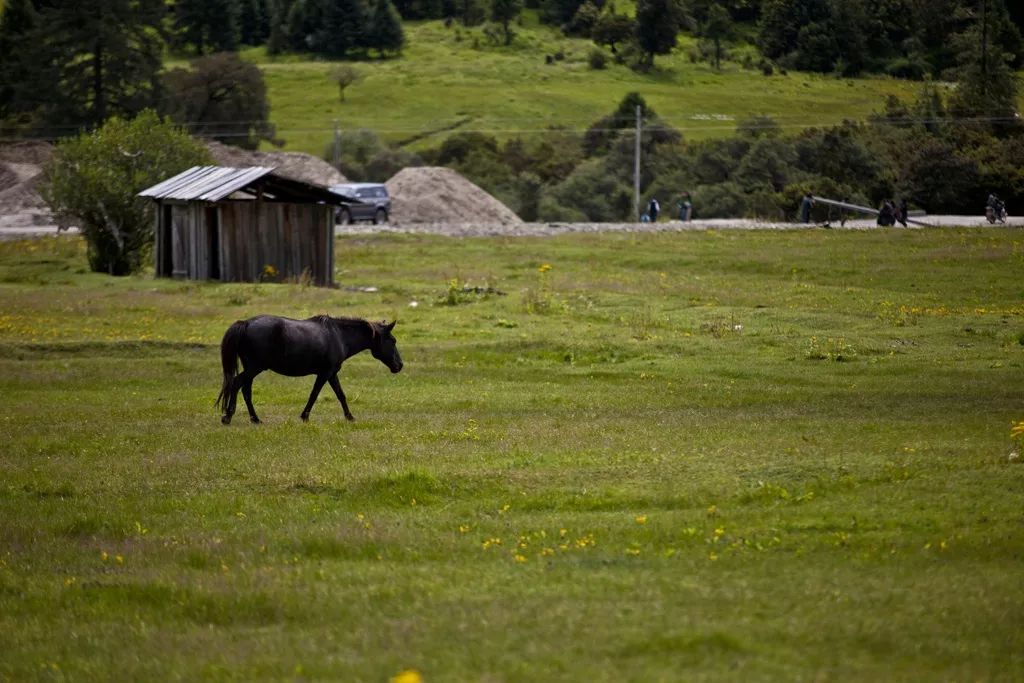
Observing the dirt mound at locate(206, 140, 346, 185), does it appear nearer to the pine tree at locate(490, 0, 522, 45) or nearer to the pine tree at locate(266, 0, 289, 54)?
the pine tree at locate(266, 0, 289, 54)

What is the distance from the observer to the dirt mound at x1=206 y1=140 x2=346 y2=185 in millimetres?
84812

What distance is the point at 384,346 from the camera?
21641mm

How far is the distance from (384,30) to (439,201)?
65961 millimetres

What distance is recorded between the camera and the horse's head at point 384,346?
70.4 feet

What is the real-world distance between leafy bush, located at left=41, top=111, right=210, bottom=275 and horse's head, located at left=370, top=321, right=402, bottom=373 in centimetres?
2832

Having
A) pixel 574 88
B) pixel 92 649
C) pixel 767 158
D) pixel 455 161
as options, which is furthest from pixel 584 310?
pixel 574 88

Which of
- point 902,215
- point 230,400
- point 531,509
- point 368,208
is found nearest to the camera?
point 531,509

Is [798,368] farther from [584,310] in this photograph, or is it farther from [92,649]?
[92,649]

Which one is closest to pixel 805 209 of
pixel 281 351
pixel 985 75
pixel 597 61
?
pixel 985 75

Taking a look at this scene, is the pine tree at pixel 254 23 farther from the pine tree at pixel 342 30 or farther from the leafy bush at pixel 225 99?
the leafy bush at pixel 225 99

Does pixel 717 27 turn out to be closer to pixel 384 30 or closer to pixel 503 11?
pixel 503 11

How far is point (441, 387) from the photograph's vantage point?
24.8 meters

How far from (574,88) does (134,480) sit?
115 metres

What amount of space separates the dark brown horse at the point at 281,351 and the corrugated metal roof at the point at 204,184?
2378 centimetres
